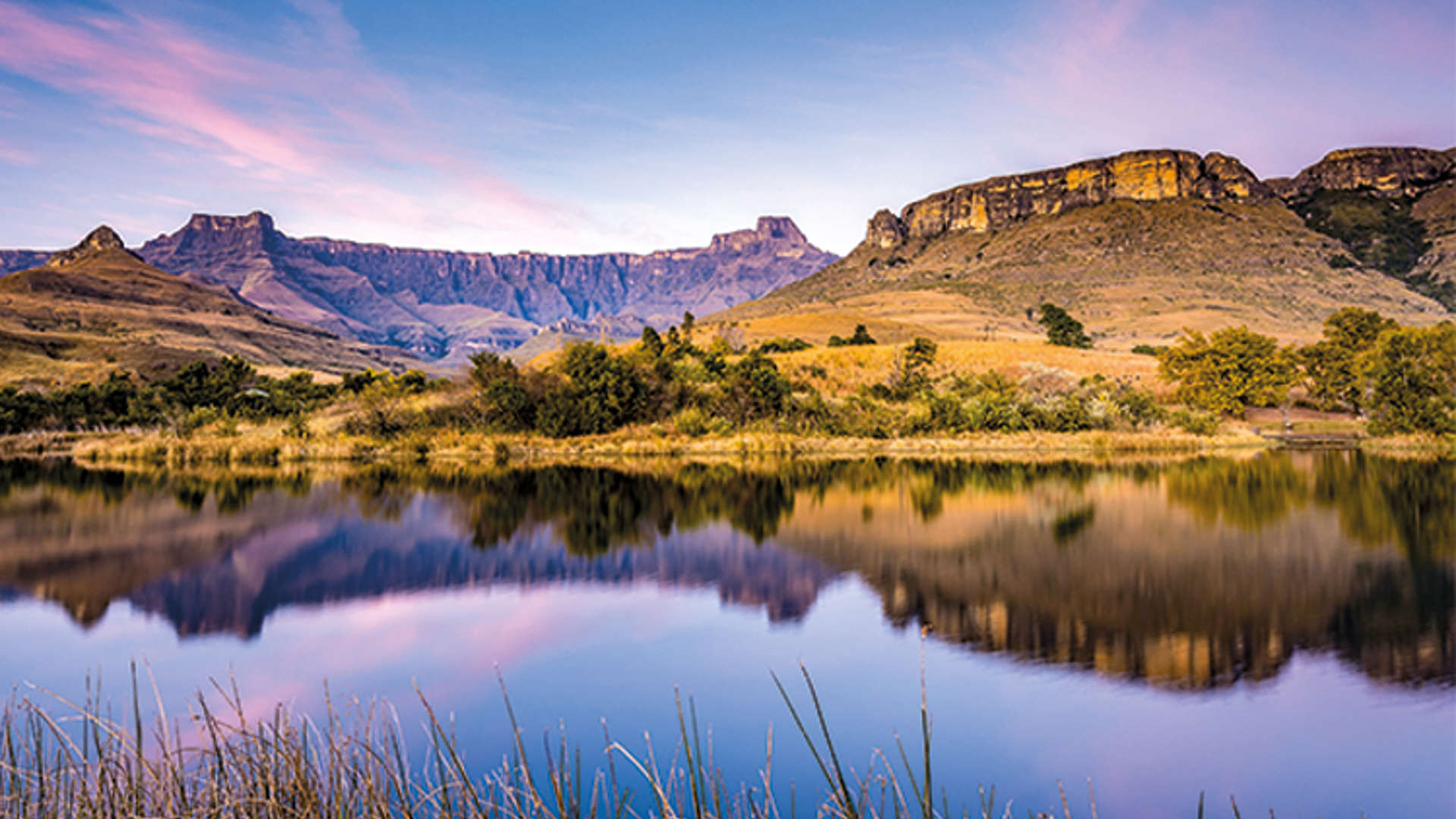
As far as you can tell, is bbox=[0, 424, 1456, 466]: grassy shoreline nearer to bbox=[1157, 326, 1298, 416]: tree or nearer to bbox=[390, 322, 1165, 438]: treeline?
bbox=[390, 322, 1165, 438]: treeline

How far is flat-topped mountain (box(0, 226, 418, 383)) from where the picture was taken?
73062mm

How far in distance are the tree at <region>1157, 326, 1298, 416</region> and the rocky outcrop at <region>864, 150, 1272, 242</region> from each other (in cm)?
12736

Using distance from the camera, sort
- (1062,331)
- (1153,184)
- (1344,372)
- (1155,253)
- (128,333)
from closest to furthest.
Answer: (1344,372) < (1062,331) < (128,333) < (1155,253) < (1153,184)

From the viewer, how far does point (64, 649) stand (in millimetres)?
10258

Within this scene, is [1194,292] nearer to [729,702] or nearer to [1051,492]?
[1051,492]

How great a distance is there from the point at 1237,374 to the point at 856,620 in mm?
40092

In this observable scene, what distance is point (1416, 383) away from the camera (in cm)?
3428

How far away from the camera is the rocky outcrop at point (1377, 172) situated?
164 metres

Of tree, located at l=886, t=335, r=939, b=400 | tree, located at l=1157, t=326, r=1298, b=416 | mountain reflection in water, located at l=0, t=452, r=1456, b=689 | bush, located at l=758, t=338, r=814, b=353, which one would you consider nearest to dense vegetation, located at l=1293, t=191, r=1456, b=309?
tree, located at l=1157, t=326, r=1298, b=416

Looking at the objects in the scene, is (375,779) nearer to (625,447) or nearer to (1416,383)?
(625,447)

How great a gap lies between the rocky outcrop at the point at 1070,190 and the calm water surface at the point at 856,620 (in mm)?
154514

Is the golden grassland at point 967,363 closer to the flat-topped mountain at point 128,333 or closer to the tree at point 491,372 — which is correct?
the tree at point 491,372

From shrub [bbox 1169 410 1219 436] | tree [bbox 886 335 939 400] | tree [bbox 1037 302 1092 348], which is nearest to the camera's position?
shrub [bbox 1169 410 1219 436]

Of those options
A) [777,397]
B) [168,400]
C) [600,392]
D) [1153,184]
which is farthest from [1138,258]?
[168,400]
